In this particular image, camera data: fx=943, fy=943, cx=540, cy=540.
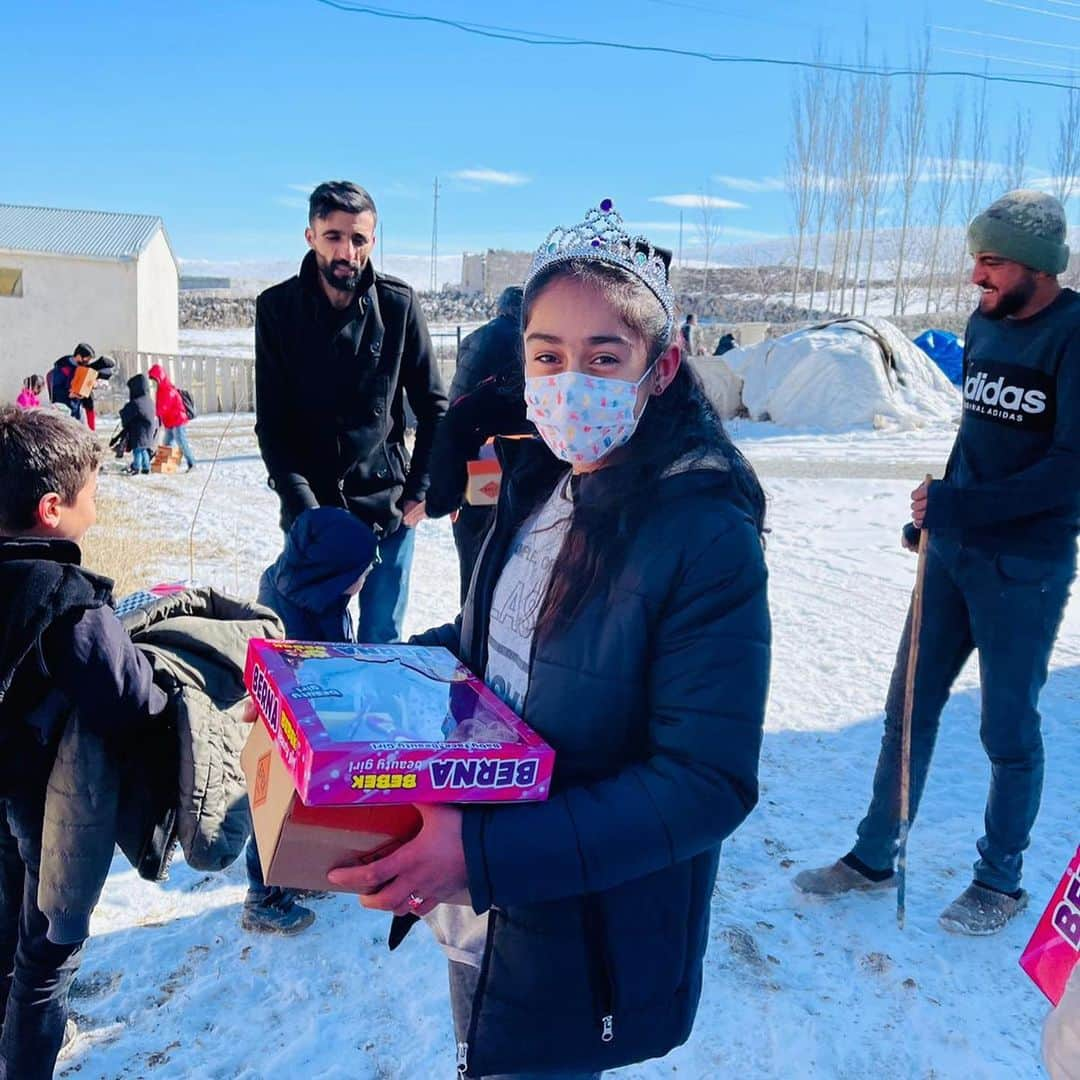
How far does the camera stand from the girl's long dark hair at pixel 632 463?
1.40 metres

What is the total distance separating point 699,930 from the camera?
151 cm

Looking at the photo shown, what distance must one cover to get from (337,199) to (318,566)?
1.36 meters

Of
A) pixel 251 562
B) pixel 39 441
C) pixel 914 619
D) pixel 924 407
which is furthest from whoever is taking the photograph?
pixel 924 407

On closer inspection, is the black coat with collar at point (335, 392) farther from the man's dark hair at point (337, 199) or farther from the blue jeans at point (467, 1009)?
the blue jeans at point (467, 1009)

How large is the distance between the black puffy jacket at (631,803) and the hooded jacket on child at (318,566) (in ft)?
4.48

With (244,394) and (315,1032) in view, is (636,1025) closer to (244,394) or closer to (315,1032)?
(315,1032)

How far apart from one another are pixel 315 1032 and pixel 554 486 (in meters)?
1.87

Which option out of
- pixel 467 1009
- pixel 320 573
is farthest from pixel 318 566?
pixel 467 1009

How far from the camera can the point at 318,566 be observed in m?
2.73

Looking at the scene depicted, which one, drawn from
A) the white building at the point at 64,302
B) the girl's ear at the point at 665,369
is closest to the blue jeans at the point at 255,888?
the girl's ear at the point at 665,369

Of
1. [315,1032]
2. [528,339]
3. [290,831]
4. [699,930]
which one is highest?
[528,339]

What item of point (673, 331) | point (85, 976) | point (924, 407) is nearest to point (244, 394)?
point (924, 407)

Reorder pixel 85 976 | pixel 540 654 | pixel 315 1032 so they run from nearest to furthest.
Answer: pixel 540 654 < pixel 315 1032 < pixel 85 976

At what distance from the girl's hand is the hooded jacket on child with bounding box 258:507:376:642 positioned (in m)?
1.56
